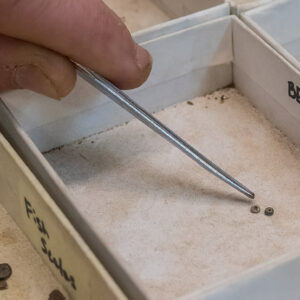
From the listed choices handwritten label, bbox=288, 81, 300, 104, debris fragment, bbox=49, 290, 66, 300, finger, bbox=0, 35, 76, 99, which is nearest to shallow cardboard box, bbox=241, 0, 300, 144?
handwritten label, bbox=288, 81, 300, 104

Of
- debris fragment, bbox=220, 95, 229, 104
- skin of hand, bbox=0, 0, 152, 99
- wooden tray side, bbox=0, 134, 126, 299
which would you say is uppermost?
skin of hand, bbox=0, 0, 152, 99

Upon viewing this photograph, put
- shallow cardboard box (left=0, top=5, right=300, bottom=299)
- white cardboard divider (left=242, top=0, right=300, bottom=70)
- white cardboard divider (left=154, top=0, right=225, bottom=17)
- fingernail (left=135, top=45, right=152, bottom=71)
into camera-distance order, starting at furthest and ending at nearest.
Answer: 1. white cardboard divider (left=154, top=0, right=225, bottom=17)
2. white cardboard divider (left=242, top=0, right=300, bottom=70)
3. fingernail (left=135, top=45, right=152, bottom=71)
4. shallow cardboard box (left=0, top=5, right=300, bottom=299)

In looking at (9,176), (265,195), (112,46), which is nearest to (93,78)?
(112,46)

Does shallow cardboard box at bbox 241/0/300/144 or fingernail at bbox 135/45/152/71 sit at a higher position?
fingernail at bbox 135/45/152/71

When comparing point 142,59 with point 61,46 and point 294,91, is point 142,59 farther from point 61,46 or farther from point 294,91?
point 294,91

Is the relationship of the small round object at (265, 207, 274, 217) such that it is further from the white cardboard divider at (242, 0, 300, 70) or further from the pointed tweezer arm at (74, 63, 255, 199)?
the white cardboard divider at (242, 0, 300, 70)

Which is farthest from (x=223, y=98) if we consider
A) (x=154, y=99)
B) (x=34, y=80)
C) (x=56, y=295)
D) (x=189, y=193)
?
(x=56, y=295)

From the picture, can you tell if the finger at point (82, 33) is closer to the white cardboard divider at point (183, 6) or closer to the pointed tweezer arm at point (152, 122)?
the pointed tweezer arm at point (152, 122)
